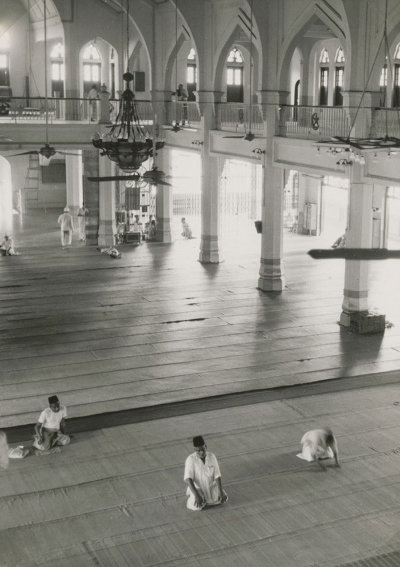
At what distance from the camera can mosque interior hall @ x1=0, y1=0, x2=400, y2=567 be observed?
8.95 metres

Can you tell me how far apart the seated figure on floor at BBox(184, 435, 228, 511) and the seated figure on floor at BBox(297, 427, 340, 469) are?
1.65 m

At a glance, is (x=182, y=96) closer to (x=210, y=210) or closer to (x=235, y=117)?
(x=235, y=117)

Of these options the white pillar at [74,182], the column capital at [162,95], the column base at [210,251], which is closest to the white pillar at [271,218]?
the column base at [210,251]

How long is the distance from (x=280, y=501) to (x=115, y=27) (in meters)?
20.3

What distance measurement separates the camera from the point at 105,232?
26.0 m

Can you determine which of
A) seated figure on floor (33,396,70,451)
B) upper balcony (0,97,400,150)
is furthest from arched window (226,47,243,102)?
Answer: seated figure on floor (33,396,70,451)

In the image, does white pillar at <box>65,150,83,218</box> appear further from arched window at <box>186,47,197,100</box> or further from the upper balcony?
arched window at <box>186,47,197,100</box>

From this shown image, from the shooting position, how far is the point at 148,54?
2553 cm

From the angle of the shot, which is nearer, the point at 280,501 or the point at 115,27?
the point at 280,501

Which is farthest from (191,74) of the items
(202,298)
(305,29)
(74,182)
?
(202,298)

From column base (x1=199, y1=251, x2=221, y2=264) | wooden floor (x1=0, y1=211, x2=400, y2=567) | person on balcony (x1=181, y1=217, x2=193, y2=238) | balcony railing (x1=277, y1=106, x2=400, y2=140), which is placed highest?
balcony railing (x1=277, y1=106, x2=400, y2=140)

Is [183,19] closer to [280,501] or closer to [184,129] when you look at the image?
[184,129]

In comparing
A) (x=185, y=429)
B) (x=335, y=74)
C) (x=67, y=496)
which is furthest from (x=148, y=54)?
(x=67, y=496)

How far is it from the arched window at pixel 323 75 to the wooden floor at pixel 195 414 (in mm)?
7341
